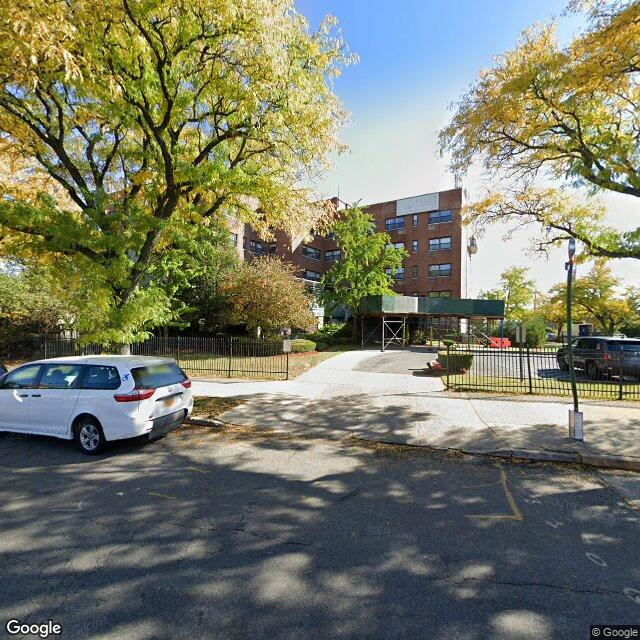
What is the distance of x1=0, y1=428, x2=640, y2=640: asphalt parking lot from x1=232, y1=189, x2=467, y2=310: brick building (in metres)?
31.0

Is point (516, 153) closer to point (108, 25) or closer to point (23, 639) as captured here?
point (108, 25)

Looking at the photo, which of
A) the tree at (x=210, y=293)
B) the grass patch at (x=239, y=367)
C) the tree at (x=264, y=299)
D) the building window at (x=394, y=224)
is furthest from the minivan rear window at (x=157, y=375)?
the building window at (x=394, y=224)

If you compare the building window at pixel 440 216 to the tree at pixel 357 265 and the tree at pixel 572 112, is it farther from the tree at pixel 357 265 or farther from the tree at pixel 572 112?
the tree at pixel 572 112

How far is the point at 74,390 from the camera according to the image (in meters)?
5.68

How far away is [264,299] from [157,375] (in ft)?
48.8

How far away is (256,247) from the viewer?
36.3 meters

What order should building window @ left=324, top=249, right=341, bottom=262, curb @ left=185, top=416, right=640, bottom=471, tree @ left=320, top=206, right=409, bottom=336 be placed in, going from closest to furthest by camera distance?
curb @ left=185, top=416, right=640, bottom=471
tree @ left=320, top=206, right=409, bottom=336
building window @ left=324, top=249, right=341, bottom=262

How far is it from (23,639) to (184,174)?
7.62 m

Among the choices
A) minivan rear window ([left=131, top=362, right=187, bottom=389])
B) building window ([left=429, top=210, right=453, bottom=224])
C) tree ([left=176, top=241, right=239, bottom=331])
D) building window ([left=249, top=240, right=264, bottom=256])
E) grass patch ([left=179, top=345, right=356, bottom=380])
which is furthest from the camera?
building window ([left=429, top=210, right=453, bottom=224])

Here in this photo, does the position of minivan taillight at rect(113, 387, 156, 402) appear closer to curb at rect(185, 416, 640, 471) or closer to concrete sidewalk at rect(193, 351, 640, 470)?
concrete sidewalk at rect(193, 351, 640, 470)

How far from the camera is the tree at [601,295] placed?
36156mm

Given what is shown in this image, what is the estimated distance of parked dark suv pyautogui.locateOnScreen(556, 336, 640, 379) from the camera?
12.7 metres

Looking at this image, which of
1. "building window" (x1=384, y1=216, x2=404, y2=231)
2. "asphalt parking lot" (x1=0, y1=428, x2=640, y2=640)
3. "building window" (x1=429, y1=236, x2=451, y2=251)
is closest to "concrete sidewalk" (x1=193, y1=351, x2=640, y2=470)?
"asphalt parking lot" (x1=0, y1=428, x2=640, y2=640)

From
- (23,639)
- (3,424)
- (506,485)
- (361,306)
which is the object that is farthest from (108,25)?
(361,306)
